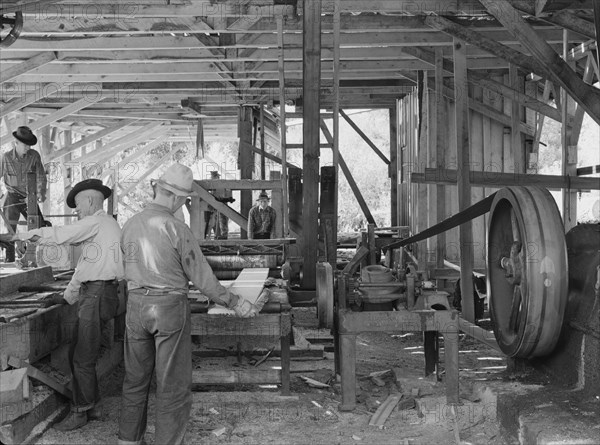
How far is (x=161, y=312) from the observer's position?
4988 mm

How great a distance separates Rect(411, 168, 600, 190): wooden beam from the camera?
761cm

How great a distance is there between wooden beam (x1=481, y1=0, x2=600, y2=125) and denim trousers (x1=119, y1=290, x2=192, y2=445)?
402cm

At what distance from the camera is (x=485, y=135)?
504 inches

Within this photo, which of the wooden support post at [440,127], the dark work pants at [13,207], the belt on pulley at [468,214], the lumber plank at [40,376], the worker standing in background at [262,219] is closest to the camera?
the lumber plank at [40,376]

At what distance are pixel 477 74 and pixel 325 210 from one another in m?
5.13

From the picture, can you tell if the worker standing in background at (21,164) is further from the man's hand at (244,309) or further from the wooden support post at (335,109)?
the man's hand at (244,309)

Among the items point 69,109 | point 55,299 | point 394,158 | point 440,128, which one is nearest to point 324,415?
point 55,299

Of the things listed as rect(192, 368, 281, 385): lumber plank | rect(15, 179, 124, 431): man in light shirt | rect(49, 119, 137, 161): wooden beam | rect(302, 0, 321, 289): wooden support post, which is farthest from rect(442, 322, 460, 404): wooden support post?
rect(49, 119, 137, 161): wooden beam

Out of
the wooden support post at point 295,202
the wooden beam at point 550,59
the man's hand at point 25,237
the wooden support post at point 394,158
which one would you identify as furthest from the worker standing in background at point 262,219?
the man's hand at point 25,237

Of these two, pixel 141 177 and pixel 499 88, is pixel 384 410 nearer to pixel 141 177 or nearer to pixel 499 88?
pixel 499 88

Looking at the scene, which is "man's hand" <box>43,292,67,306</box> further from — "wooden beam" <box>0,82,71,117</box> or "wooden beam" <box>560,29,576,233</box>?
"wooden beam" <box>0,82,71,117</box>

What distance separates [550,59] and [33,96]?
9878 mm

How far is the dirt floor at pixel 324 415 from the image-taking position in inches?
215

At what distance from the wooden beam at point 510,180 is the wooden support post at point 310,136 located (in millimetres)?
1584
